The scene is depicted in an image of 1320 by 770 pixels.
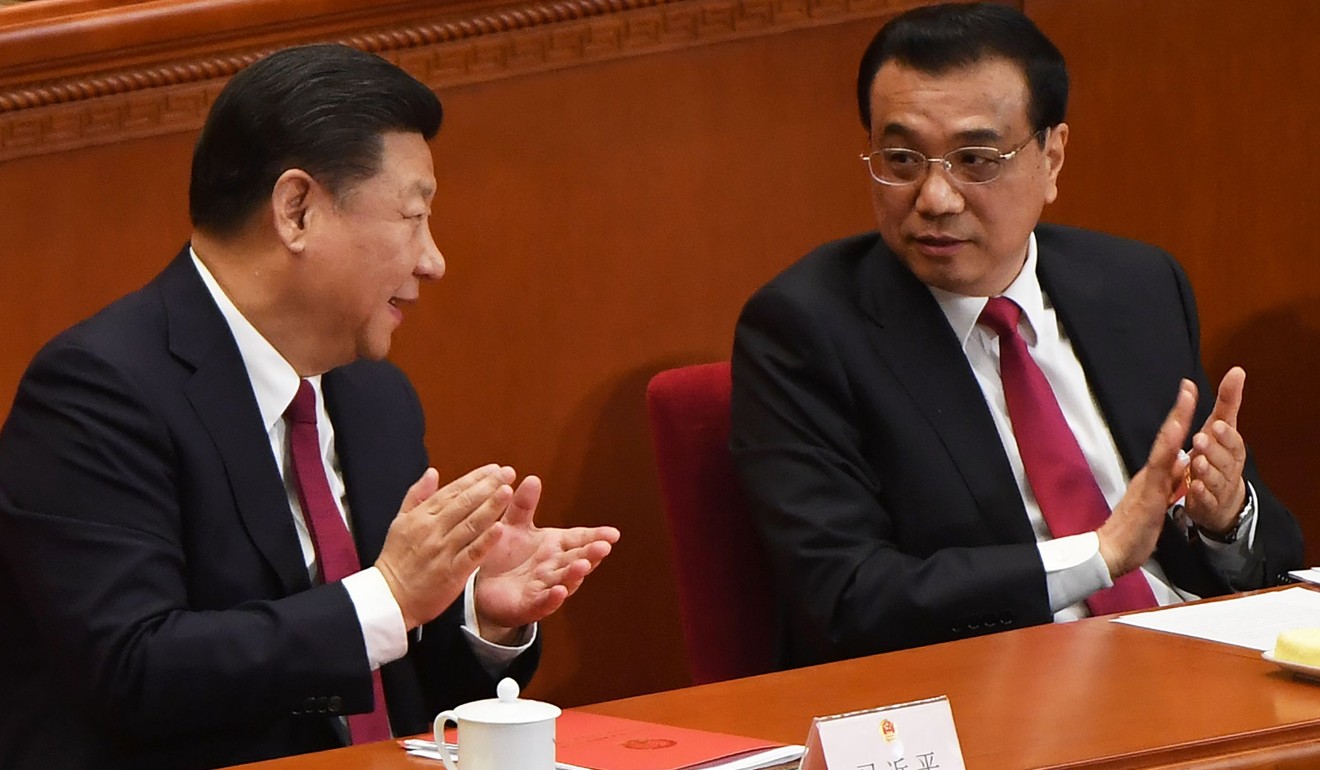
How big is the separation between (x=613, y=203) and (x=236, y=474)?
966 mm

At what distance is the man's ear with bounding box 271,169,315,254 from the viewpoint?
198 centimetres

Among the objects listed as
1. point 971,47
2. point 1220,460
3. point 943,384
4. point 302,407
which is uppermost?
point 971,47

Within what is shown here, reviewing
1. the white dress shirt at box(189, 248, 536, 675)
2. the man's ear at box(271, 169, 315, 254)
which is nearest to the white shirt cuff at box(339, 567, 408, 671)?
the white dress shirt at box(189, 248, 536, 675)

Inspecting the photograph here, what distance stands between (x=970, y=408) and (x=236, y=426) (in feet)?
3.03

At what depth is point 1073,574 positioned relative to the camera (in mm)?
2164

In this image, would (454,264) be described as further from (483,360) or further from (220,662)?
(220,662)

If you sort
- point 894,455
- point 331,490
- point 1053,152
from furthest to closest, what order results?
point 1053,152 → point 894,455 → point 331,490

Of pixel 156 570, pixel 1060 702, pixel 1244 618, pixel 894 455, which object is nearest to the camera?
pixel 1060 702

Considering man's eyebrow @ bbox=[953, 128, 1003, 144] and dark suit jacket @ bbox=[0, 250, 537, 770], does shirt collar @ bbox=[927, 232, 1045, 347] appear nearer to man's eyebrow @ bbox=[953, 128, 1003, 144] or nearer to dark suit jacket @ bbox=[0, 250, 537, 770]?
man's eyebrow @ bbox=[953, 128, 1003, 144]

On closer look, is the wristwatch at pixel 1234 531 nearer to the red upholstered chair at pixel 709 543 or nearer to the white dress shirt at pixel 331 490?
the red upholstered chair at pixel 709 543

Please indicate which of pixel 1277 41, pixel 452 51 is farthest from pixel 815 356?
pixel 1277 41

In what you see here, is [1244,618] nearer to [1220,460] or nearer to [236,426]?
[1220,460]

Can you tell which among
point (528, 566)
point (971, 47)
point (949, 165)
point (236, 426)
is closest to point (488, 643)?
point (528, 566)

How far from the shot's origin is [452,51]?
263cm
